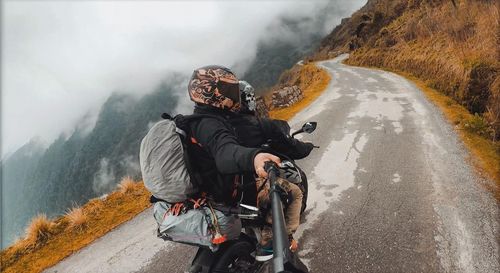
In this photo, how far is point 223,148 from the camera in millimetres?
2381

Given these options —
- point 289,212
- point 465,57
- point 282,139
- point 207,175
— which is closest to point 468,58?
point 465,57

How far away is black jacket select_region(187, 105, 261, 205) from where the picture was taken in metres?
2.29

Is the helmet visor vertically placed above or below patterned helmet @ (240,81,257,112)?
above

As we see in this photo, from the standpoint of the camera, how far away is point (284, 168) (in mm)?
3646

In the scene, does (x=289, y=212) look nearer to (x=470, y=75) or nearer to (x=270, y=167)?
(x=270, y=167)

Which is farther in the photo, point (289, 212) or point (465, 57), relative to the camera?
point (465, 57)

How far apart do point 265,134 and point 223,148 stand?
2.65 feet

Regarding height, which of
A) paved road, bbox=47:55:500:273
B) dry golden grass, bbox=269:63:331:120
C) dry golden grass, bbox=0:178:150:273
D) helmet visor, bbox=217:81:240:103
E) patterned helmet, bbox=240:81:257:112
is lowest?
dry golden grass, bbox=269:63:331:120

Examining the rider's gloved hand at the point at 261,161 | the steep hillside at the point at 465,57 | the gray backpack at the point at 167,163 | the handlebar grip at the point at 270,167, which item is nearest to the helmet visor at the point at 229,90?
the gray backpack at the point at 167,163

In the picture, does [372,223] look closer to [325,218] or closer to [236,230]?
[325,218]

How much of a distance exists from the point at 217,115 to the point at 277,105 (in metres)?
15.8

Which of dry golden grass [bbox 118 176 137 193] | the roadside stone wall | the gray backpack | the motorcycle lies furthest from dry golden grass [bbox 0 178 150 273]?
the roadside stone wall

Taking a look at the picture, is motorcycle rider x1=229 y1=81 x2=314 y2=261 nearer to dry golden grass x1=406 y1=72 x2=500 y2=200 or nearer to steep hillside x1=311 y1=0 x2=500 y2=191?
dry golden grass x1=406 y1=72 x2=500 y2=200

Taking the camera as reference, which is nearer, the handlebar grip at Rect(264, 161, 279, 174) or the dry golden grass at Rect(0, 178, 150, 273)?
the handlebar grip at Rect(264, 161, 279, 174)
